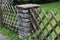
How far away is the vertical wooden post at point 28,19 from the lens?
5098mm

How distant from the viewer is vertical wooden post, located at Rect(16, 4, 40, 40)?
510cm

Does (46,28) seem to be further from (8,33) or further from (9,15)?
(9,15)

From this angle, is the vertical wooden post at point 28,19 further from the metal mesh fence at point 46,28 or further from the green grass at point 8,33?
the green grass at point 8,33

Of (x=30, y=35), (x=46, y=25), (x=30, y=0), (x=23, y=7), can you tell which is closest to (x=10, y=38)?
(x=30, y=35)

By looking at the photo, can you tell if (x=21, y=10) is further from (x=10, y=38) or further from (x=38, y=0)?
(x=38, y=0)

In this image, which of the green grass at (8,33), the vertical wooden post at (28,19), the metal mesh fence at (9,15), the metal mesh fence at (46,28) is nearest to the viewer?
the metal mesh fence at (46,28)

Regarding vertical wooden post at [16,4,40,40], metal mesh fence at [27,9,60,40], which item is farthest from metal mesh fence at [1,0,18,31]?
Answer: metal mesh fence at [27,9,60,40]

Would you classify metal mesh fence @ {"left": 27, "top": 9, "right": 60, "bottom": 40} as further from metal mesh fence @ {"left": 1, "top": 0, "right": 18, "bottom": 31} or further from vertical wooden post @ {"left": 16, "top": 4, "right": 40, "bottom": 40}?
metal mesh fence @ {"left": 1, "top": 0, "right": 18, "bottom": 31}

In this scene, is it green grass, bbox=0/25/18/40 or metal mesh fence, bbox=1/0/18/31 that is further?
metal mesh fence, bbox=1/0/18/31

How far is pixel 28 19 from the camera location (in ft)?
17.1

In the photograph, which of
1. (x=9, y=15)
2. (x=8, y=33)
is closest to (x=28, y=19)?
(x=8, y=33)

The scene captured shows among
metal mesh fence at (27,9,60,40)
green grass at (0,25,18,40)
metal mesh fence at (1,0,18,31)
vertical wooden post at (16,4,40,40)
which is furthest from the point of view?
metal mesh fence at (1,0,18,31)

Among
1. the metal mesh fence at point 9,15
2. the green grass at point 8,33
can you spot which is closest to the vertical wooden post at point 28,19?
the green grass at point 8,33

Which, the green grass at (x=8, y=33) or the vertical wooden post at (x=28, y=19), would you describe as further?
the green grass at (x=8, y=33)
